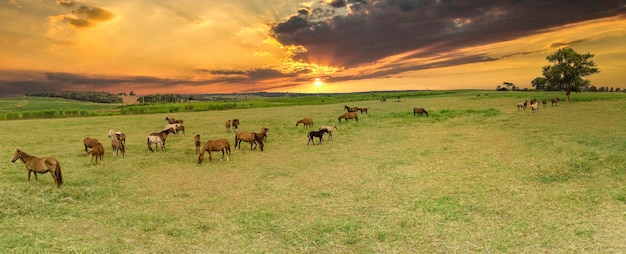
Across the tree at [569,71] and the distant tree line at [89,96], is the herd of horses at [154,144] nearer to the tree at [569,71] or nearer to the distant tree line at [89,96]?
the tree at [569,71]

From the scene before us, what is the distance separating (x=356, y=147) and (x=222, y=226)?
15.5m

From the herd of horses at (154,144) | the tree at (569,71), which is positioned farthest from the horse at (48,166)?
the tree at (569,71)

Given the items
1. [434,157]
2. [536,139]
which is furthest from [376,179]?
[536,139]

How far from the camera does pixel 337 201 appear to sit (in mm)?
13062

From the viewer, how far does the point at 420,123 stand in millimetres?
37469

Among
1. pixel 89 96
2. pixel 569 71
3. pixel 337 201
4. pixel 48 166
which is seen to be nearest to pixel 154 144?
pixel 48 166

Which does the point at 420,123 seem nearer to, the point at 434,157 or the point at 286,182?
the point at 434,157

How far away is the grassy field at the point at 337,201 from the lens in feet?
31.3

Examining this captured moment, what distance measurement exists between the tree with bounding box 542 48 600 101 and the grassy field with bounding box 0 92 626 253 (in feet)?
162

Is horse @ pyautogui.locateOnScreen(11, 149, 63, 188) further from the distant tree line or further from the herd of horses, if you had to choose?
the distant tree line

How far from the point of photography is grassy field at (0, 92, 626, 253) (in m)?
9.55

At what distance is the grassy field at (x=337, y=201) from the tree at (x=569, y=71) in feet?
162

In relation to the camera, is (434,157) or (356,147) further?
(356,147)

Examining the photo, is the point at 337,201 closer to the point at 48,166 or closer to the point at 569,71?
the point at 48,166
